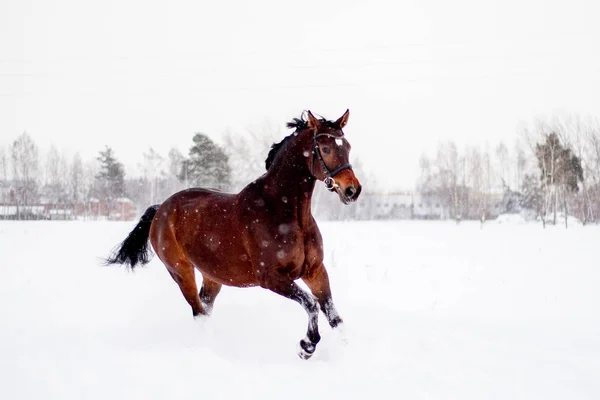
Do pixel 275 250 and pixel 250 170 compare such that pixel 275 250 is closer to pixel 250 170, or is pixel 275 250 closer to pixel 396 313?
pixel 396 313

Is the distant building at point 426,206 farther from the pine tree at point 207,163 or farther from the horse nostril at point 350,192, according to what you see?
the horse nostril at point 350,192

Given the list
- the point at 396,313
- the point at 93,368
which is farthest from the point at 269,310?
the point at 93,368

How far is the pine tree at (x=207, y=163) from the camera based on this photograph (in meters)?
42.3

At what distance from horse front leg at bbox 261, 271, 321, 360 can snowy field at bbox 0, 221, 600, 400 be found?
0.15 m

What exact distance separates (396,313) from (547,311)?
8.05 ft

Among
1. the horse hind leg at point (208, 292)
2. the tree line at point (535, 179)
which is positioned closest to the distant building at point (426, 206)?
the tree line at point (535, 179)

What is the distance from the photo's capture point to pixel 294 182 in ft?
15.0

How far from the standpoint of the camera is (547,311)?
7.23m

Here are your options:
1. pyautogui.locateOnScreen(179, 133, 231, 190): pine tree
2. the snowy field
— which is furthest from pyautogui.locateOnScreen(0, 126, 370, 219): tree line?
the snowy field

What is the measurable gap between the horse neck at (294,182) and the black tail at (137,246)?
2.65m

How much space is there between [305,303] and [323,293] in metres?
0.46

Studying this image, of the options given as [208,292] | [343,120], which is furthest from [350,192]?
[208,292]

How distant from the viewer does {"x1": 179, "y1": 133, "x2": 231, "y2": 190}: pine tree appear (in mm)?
42281

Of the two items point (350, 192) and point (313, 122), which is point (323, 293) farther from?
point (313, 122)
